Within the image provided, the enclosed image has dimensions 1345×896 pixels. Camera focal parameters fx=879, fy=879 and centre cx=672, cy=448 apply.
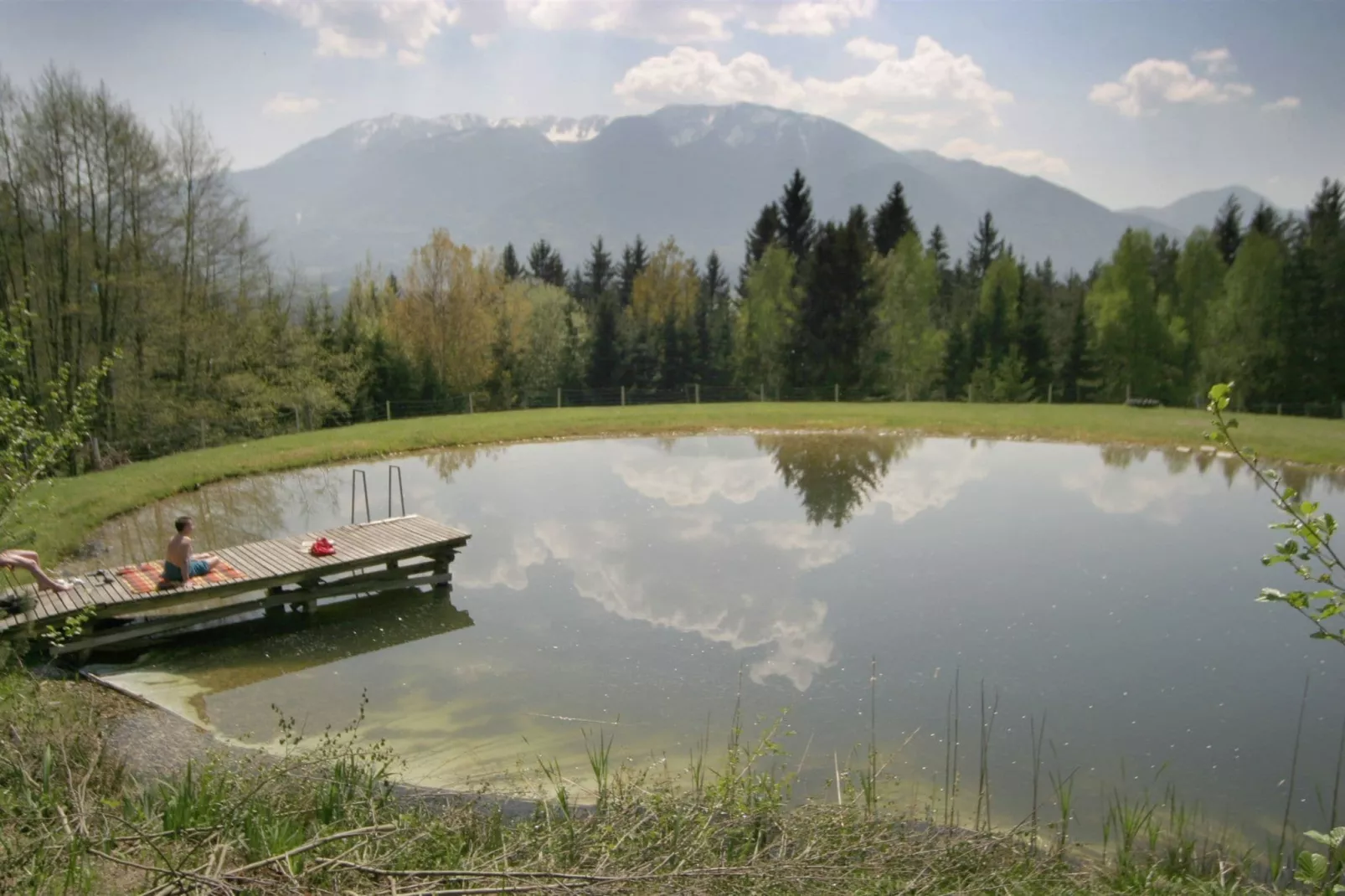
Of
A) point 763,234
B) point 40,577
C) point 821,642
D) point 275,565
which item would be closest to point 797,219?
point 763,234

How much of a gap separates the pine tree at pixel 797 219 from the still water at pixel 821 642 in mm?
44605

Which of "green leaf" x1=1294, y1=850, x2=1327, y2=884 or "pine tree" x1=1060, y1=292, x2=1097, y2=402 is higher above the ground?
"pine tree" x1=1060, y1=292, x2=1097, y2=402

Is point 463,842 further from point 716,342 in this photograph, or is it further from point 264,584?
point 716,342

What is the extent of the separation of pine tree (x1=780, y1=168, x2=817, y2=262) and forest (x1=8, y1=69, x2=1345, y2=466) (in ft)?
0.48

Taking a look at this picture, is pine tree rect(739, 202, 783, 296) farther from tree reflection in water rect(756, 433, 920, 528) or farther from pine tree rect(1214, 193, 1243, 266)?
tree reflection in water rect(756, 433, 920, 528)

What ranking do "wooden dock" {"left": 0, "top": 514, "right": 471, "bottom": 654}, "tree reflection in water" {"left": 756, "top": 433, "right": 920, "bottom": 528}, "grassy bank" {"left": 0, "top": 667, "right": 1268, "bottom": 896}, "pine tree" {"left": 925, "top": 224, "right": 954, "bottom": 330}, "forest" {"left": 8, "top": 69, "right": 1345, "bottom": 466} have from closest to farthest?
"grassy bank" {"left": 0, "top": 667, "right": 1268, "bottom": 896}, "wooden dock" {"left": 0, "top": 514, "right": 471, "bottom": 654}, "tree reflection in water" {"left": 756, "top": 433, "right": 920, "bottom": 528}, "forest" {"left": 8, "top": 69, "right": 1345, "bottom": 466}, "pine tree" {"left": 925, "top": 224, "right": 954, "bottom": 330}

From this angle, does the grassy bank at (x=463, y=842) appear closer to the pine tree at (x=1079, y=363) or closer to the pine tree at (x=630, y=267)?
the pine tree at (x=1079, y=363)

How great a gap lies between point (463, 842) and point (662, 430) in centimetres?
2697

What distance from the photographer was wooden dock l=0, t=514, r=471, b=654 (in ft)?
38.3

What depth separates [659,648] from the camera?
11.8 meters

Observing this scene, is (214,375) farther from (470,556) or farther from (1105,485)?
(1105,485)

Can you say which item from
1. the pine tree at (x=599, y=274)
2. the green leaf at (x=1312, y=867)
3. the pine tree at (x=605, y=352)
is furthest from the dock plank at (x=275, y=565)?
the pine tree at (x=599, y=274)

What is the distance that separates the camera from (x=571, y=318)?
6044cm

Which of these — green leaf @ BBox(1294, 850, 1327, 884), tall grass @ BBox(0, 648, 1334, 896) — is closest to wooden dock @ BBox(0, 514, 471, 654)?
tall grass @ BBox(0, 648, 1334, 896)
